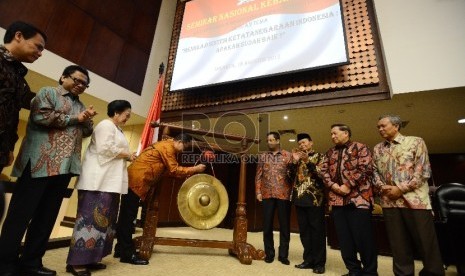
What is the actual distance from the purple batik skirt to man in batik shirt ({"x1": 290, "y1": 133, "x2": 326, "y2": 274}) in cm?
174

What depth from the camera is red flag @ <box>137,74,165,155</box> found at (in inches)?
167

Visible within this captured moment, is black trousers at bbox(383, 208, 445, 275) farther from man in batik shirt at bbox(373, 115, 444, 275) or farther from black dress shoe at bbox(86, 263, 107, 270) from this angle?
black dress shoe at bbox(86, 263, 107, 270)

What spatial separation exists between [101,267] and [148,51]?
5.25 metres

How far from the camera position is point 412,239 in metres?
2.00

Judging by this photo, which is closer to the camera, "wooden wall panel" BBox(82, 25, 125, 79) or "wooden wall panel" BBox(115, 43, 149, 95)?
"wooden wall panel" BBox(82, 25, 125, 79)

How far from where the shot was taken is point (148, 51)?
601 centimetres

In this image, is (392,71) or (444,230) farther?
(392,71)

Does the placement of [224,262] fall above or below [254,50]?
below

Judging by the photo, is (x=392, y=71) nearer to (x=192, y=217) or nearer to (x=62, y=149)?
(x=192, y=217)

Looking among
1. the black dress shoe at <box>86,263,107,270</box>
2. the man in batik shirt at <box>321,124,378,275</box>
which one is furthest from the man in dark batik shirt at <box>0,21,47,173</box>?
the man in batik shirt at <box>321,124,378,275</box>

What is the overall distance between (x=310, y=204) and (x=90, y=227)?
1.90 meters

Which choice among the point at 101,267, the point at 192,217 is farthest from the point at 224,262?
the point at 101,267

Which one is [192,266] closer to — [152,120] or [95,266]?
[95,266]

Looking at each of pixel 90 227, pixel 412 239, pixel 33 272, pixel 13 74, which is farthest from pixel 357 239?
pixel 13 74
